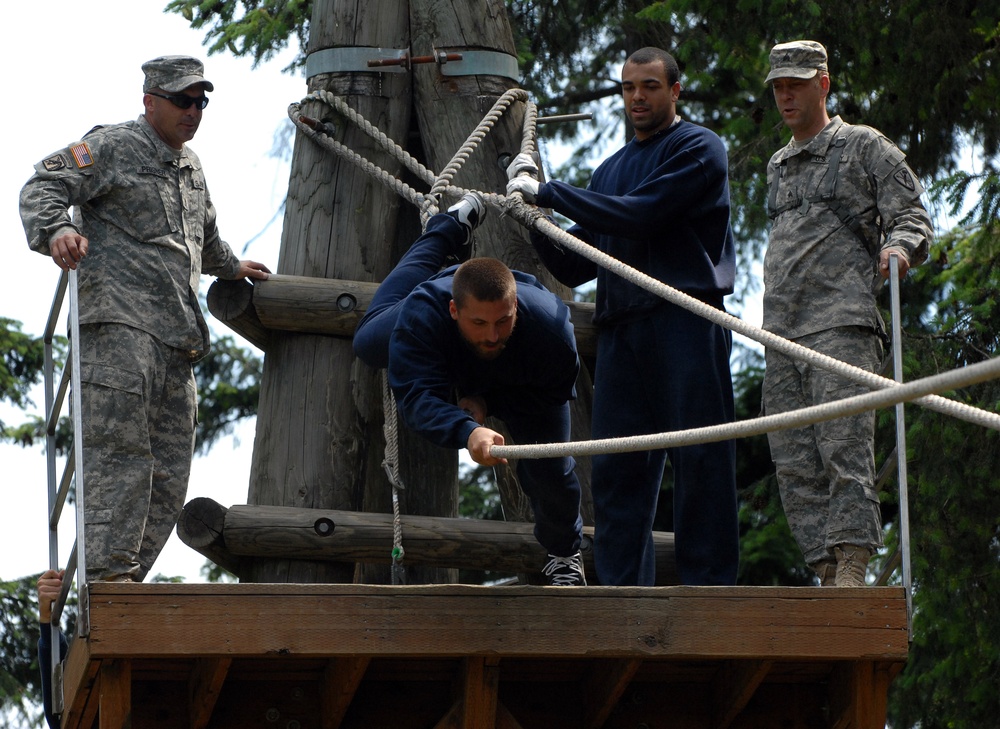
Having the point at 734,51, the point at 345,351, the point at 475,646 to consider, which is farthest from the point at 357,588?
the point at 734,51

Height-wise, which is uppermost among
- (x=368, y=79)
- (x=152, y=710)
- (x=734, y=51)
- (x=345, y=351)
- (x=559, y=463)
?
(x=734, y=51)

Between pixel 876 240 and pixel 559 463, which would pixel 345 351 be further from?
pixel 876 240

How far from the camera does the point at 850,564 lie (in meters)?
5.32

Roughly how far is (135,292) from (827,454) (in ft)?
8.11

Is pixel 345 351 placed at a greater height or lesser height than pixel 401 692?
greater

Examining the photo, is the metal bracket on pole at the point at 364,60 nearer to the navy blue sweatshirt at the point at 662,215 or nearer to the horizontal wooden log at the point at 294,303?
the horizontal wooden log at the point at 294,303

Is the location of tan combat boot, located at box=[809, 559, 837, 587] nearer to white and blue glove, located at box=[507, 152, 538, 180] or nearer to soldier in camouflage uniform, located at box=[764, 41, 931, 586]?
soldier in camouflage uniform, located at box=[764, 41, 931, 586]

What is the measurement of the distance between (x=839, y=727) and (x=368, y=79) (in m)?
3.37

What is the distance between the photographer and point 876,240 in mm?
5684

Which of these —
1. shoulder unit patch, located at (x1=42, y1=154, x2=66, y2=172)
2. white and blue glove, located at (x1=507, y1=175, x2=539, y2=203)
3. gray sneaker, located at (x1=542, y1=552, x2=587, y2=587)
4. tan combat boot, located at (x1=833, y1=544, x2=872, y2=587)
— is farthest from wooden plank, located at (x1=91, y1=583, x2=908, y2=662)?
shoulder unit patch, located at (x1=42, y1=154, x2=66, y2=172)

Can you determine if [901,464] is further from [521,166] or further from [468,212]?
[521,166]

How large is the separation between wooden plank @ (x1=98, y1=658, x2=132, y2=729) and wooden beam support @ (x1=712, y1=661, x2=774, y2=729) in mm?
1852

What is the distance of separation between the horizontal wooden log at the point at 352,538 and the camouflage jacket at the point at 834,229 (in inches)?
46.1

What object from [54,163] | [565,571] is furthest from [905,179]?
[54,163]
